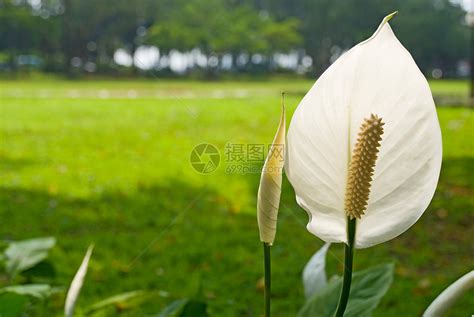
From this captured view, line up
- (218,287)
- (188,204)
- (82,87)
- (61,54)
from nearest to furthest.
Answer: (218,287)
(188,204)
(82,87)
(61,54)

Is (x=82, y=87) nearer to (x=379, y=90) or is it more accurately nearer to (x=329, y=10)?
(x=329, y=10)

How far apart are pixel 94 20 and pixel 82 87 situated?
6.76ft

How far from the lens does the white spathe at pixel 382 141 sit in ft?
0.87

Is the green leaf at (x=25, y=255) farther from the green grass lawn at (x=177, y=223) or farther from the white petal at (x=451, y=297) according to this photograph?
the white petal at (x=451, y=297)

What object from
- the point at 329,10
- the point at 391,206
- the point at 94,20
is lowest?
the point at 94,20

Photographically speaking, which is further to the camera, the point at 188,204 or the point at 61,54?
the point at 61,54

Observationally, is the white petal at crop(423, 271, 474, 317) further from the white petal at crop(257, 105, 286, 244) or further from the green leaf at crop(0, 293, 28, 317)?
the green leaf at crop(0, 293, 28, 317)

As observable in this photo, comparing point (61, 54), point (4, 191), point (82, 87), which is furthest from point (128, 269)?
point (61, 54)

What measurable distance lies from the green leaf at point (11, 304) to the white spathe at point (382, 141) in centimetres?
29

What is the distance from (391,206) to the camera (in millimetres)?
275

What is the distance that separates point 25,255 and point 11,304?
23 cm

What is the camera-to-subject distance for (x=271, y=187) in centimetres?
28

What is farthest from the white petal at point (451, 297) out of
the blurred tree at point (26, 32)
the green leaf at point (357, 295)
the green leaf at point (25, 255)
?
the blurred tree at point (26, 32)

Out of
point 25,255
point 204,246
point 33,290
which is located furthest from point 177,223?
point 33,290
